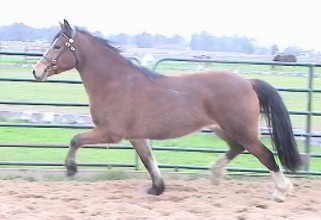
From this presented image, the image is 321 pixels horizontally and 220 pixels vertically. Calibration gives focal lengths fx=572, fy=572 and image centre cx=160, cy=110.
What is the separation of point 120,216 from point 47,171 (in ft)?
7.66

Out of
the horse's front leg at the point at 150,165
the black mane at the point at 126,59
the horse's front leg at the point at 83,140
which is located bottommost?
the horse's front leg at the point at 150,165

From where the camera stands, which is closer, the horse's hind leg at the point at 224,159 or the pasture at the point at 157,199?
the pasture at the point at 157,199

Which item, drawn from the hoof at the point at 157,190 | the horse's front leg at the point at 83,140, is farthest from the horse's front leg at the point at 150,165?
the horse's front leg at the point at 83,140

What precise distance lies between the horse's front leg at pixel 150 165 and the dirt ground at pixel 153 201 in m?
0.10

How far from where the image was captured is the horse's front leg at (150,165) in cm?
600

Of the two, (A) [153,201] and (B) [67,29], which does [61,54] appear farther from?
(A) [153,201]

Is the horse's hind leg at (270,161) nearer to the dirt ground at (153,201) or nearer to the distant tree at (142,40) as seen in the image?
the dirt ground at (153,201)

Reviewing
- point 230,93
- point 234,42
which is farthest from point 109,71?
point 234,42

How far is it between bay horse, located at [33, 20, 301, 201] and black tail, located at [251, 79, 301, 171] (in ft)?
0.03

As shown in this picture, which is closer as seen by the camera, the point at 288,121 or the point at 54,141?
the point at 288,121

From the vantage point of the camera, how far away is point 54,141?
9719mm

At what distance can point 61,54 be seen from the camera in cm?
582

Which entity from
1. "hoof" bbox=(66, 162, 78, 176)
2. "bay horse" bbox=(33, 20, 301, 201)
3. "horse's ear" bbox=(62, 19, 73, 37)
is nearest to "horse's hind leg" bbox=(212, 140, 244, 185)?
"bay horse" bbox=(33, 20, 301, 201)

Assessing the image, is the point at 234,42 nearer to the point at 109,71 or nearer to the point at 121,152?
the point at 121,152
